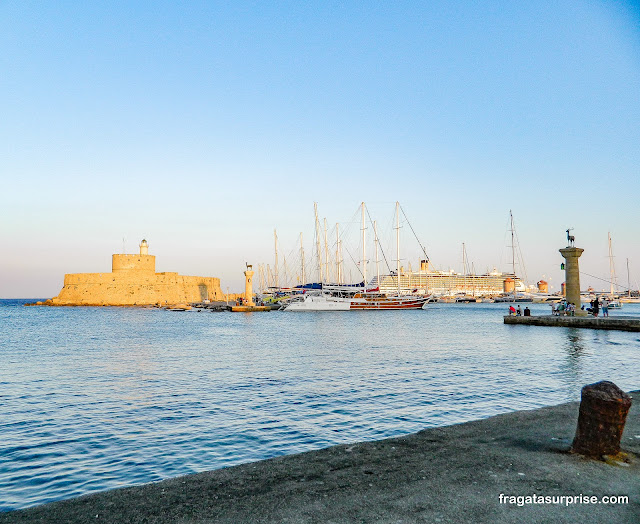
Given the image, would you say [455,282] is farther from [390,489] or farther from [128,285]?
[390,489]

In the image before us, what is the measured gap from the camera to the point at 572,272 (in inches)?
1296

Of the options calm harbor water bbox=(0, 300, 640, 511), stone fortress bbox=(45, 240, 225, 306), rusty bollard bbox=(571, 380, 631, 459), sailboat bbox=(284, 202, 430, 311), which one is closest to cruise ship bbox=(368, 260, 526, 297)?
stone fortress bbox=(45, 240, 225, 306)

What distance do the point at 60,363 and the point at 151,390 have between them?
26.1 feet

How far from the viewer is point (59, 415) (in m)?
10.0

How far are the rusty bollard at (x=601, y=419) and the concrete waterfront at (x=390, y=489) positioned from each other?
0.18m

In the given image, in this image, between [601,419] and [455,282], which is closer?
[601,419]

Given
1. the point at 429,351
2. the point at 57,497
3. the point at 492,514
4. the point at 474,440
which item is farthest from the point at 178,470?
the point at 429,351

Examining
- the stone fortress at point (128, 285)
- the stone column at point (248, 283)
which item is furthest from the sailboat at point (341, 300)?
the stone fortress at point (128, 285)

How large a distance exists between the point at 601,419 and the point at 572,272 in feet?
104

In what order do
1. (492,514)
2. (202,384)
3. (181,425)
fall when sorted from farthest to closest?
1. (202,384)
2. (181,425)
3. (492,514)

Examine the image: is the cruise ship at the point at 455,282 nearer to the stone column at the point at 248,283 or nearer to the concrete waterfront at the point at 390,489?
the stone column at the point at 248,283

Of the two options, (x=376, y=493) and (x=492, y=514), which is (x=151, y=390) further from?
(x=492, y=514)

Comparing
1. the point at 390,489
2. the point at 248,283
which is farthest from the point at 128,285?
the point at 390,489

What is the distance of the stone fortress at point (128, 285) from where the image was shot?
10706 cm
